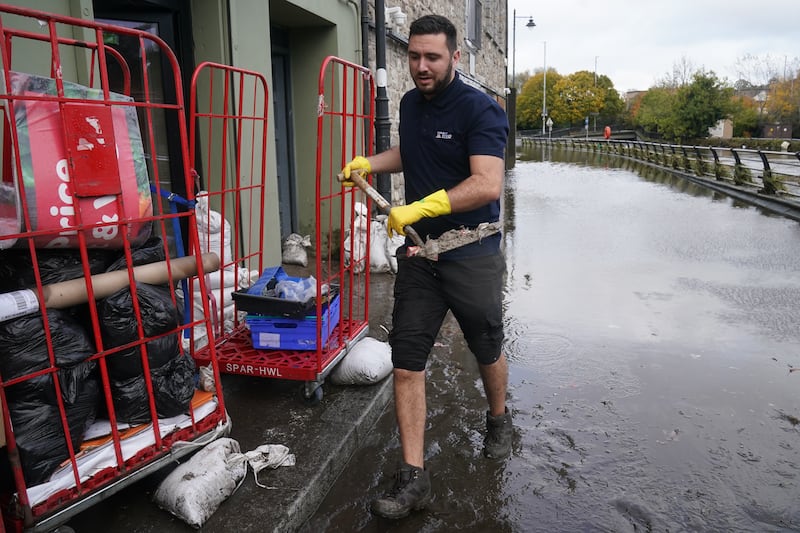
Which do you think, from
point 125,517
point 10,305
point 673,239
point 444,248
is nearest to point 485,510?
point 444,248

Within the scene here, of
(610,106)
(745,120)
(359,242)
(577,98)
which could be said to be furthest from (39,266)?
(610,106)

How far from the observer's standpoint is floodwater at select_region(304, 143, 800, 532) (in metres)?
2.86

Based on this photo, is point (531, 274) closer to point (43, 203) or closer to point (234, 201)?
point (234, 201)

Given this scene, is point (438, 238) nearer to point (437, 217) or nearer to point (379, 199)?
point (437, 217)

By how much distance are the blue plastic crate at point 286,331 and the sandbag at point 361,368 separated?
28 cm

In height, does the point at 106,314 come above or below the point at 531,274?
above

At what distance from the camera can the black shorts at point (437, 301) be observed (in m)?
3.01

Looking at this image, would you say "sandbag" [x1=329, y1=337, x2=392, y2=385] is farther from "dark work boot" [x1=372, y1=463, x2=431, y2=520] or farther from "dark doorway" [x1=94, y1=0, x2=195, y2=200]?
"dark doorway" [x1=94, y1=0, x2=195, y2=200]

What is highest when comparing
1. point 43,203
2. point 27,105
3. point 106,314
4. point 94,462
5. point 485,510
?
point 27,105

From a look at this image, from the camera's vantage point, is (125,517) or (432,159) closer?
(125,517)

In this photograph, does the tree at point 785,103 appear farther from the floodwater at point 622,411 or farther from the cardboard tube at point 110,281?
the cardboard tube at point 110,281

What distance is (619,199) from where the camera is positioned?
1498 centimetres

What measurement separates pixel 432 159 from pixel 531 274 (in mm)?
4751

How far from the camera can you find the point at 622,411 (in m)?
3.85
